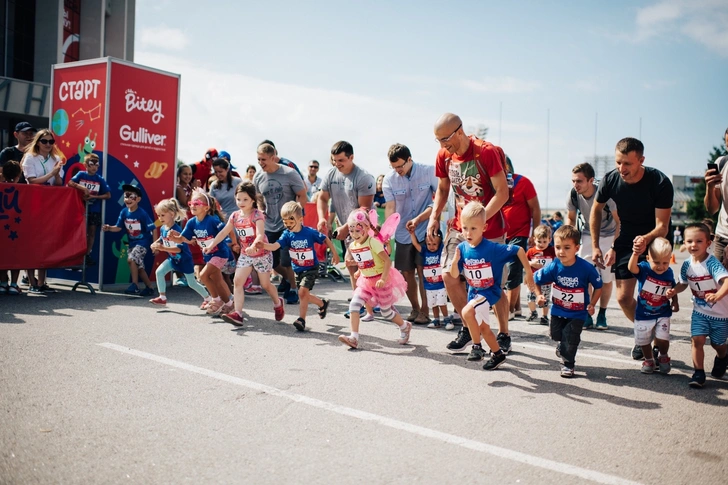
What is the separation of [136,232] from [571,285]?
23.6 feet

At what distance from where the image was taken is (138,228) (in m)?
9.82

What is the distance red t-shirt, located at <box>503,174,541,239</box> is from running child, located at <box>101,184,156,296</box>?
5.74 meters

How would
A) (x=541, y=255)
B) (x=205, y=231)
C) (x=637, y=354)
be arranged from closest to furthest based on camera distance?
(x=637, y=354) < (x=205, y=231) < (x=541, y=255)

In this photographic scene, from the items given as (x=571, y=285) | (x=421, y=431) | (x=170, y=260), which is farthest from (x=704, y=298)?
(x=170, y=260)

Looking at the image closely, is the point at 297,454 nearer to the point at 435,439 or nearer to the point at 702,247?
the point at 435,439

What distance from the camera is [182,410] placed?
3.92 meters

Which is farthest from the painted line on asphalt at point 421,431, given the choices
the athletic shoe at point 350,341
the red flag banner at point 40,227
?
the red flag banner at point 40,227

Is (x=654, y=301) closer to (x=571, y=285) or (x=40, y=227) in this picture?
(x=571, y=285)

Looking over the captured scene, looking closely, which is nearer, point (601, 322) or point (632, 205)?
point (632, 205)

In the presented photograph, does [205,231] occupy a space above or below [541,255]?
above

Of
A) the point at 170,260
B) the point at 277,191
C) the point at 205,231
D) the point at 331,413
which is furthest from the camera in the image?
the point at 277,191

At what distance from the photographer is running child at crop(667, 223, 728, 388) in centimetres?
478

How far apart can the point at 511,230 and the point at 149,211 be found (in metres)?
6.47

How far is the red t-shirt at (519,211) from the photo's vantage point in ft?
24.5
